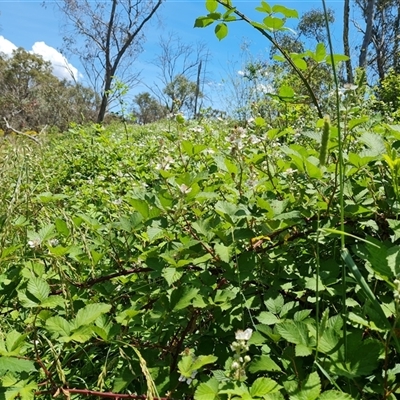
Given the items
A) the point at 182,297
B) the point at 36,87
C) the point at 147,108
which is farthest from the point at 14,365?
the point at 147,108

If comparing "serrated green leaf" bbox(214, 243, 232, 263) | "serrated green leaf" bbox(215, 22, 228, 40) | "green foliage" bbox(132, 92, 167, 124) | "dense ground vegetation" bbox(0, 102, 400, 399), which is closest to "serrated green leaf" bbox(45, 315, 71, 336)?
"dense ground vegetation" bbox(0, 102, 400, 399)

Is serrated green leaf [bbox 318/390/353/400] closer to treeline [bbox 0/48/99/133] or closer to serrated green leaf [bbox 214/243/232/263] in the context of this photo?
serrated green leaf [bbox 214/243/232/263]

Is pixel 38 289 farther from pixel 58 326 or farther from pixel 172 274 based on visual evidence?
pixel 172 274

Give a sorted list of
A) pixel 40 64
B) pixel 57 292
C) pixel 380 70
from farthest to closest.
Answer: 1. pixel 40 64
2. pixel 380 70
3. pixel 57 292

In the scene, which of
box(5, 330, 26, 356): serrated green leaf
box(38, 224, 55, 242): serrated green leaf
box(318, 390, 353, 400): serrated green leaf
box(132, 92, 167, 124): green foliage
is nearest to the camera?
box(318, 390, 353, 400): serrated green leaf

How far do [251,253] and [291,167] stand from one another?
0.40m

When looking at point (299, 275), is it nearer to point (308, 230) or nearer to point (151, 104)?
point (308, 230)

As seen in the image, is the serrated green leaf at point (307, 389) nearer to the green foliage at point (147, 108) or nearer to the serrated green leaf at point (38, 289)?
the serrated green leaf at point (38, 289)

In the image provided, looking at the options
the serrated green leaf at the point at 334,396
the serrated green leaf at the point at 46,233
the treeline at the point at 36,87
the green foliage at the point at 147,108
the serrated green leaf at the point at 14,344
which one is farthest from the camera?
the green foliage at the point at 147,108

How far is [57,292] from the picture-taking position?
3.05 ft

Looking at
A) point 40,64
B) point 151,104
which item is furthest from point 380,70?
point 151,104

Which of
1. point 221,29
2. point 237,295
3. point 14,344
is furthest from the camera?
point 221,29

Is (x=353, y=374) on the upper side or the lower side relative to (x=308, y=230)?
lower

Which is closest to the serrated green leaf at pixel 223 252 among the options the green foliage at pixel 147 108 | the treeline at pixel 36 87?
the treeline at pixel 36 87
